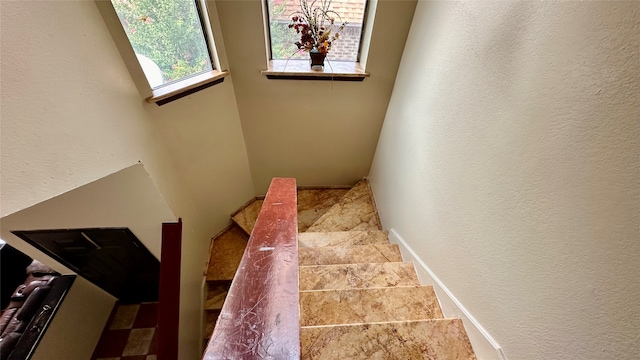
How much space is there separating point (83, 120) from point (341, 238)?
5.68 ft

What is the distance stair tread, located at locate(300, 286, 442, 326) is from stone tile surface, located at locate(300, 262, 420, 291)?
0.17 metres

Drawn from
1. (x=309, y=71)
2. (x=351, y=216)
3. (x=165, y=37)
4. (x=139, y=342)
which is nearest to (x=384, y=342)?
(x=351, y=216)

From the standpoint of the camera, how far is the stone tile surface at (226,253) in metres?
2.56

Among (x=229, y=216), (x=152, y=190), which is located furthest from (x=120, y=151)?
(x=229, y=216)

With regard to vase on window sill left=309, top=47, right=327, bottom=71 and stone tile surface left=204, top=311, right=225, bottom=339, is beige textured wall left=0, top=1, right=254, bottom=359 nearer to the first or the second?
stone tile surface left=204, top=311, right=225, bottom=339

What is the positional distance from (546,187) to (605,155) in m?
0.17

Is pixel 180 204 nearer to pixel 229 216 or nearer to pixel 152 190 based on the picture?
pixel 152 190

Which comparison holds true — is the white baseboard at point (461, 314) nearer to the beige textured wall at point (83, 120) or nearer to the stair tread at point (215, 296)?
the beige textured wall at point (83, 120)

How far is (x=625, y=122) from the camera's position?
1.88 feet

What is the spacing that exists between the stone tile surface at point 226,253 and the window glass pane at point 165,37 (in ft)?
5.52

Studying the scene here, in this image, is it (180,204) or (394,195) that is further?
(394,195)

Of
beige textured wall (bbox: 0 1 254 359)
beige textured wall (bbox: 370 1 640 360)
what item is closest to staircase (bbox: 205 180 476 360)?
beige textured wall (bbox: 370 1 640 360)

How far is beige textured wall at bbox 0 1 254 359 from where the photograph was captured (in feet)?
2.74

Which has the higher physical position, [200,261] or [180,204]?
[180,204]
